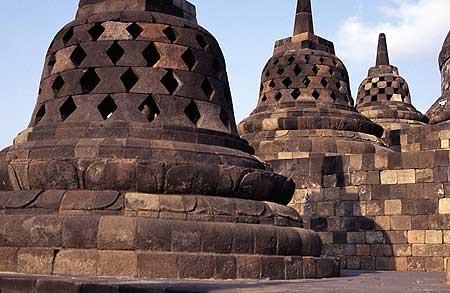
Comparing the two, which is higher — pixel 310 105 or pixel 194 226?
pixel 310 105

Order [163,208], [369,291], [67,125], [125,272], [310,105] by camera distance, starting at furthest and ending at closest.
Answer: [310,105] → [67,125] → [163,208] → [125,272] → [369,291]

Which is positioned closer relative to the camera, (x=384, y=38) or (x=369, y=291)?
(x=369, y=291)

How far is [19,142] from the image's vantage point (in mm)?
7867

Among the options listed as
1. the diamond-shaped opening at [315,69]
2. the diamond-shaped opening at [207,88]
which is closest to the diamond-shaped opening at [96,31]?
the diamond-shaped opening at [207,88]

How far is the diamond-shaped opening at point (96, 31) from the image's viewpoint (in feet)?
26.2

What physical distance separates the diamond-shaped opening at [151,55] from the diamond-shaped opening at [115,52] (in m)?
0.28

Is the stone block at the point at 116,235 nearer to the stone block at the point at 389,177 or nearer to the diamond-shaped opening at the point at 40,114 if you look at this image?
the diamond-shaped opening at the point at 40,114

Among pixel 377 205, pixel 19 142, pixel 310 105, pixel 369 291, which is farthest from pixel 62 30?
pixel 310 105

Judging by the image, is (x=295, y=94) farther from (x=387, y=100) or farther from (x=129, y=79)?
(x=129, y=79)

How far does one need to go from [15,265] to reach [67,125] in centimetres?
180

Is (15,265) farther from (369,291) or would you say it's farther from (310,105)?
(310,105)

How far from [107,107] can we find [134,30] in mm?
1005

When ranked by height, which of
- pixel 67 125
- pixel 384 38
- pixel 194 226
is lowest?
pixel 194 226

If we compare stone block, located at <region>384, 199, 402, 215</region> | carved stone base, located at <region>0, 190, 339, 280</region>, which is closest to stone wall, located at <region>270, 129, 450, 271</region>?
stone block, located at <region>384, 199, 402, 215</region>
